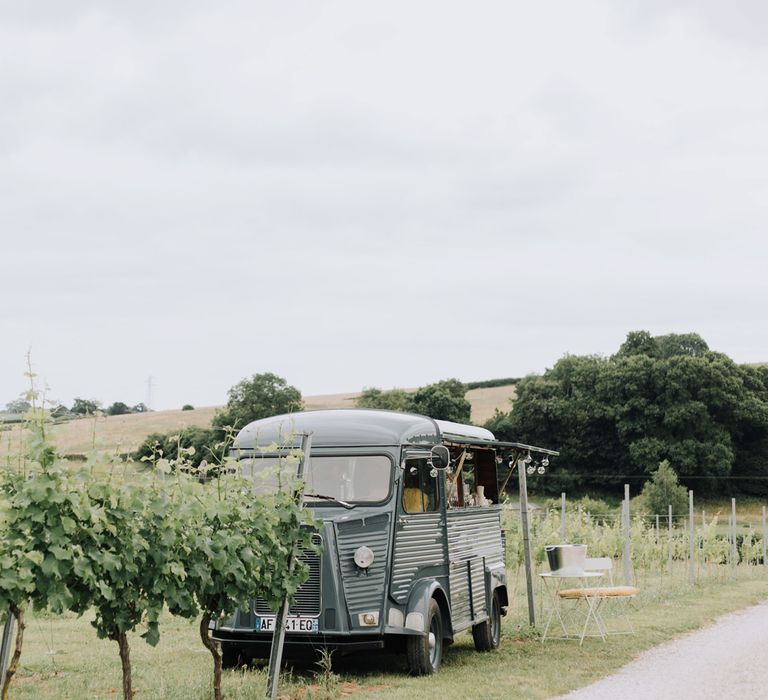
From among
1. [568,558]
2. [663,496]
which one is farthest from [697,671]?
[663,496]

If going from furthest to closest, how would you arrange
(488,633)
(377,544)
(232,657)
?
1. (488,633)
2. (232,657)
3. (377,544)

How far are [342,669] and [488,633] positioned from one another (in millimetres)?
2450

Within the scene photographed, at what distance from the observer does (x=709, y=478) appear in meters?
62.8

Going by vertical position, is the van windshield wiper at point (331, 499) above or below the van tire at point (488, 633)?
above

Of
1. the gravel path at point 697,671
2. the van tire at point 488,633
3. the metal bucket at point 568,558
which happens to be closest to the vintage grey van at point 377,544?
the van tire at point 488,633

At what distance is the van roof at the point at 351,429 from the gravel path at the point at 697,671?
317cm

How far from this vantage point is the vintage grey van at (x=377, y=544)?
10.9 m

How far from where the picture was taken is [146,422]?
8288 cm

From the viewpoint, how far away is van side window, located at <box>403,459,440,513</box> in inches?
464

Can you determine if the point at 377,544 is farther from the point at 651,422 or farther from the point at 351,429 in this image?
the point at 651,422

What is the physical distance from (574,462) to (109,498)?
62041 mm

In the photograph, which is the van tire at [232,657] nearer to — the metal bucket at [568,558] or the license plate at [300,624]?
the license plate at [300,624]

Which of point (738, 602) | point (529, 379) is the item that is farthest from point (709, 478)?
point (738, 602)

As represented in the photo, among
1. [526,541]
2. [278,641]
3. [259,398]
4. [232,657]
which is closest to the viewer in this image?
[278,641]
